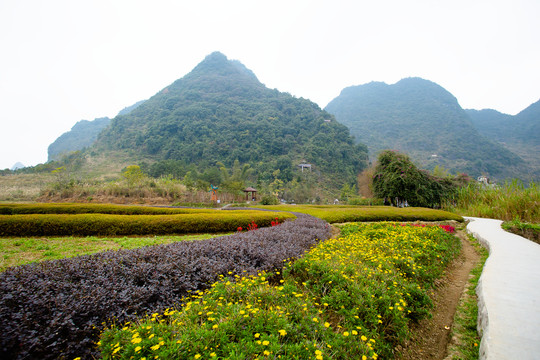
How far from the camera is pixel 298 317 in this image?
81.3 inches

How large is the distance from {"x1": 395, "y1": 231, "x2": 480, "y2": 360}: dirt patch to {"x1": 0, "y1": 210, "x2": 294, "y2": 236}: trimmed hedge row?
5.46m

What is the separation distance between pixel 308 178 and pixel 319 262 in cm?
3225

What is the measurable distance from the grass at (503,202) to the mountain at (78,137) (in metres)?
95.9

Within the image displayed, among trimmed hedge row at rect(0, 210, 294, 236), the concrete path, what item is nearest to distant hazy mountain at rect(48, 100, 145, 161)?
trimmed hedge row at rect(0, 210, 294, 236)

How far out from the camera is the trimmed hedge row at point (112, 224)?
656cm

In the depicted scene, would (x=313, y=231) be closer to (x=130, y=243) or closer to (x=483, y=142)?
Result: (x=130, y=243)

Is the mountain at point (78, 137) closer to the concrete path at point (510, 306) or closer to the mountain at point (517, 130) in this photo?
the concrete path at point (510, 306)

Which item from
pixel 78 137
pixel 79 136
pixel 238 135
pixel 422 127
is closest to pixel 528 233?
pixel 238 135

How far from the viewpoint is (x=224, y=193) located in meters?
22.5

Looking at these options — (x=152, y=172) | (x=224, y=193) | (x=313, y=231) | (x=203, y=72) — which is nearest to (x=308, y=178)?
(x=224, y=193)

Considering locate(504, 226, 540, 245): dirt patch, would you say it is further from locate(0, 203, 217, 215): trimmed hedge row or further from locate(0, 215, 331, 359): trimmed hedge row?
locate(0, 203, 217, 215): trimmed hedge row

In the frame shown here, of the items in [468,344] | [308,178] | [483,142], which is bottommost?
[468,344]

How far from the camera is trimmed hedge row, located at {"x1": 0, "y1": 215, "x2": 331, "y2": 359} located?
6.09ft

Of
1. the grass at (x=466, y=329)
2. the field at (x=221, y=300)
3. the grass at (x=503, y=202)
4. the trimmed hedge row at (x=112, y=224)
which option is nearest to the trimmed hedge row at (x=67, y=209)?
the trimmed hedge row at (x=112, y=224)
